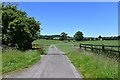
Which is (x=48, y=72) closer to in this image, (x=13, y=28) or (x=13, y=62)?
(x=13, y=62)

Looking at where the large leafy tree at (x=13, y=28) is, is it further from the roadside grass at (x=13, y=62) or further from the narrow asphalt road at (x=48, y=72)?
the narrow asphalt road at (x=48, y=72)

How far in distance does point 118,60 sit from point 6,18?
31.7m

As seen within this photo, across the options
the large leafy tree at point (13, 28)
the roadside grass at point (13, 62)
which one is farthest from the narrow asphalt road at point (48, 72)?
the large leafy tree at point (13, 28)

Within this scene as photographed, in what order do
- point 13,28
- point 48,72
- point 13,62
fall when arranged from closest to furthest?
point 48,72 → point 13,62 → point 13,28

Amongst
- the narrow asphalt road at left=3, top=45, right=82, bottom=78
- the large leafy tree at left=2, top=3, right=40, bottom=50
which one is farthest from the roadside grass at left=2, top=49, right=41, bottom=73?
the large leafy tree at left=2, top=3, right=40, bottom=50

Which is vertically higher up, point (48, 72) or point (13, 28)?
point (13, 28)

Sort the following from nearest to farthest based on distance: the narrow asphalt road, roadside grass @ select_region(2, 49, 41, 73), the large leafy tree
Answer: the narrow asphalt road
roadside grass @ select_region(2, 49, 41, 73)
the large leafy tree

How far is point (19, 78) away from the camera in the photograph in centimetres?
1720

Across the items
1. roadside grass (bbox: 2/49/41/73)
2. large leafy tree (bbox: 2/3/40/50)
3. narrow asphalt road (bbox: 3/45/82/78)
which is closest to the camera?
narrow asphalt road (bbox: 3/45/82/78)

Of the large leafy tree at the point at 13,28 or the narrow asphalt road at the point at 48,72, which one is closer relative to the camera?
the narrow asphalt road at the point at 48,72

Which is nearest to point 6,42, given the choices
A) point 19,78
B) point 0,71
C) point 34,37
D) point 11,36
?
point 11,36

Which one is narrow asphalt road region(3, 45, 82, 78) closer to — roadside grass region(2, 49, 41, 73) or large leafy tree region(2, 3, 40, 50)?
roadside grass region(2, 49, 41, 73)

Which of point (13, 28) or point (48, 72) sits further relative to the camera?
point (13, 28)

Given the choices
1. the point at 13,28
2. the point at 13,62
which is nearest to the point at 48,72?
the point at 13,62
